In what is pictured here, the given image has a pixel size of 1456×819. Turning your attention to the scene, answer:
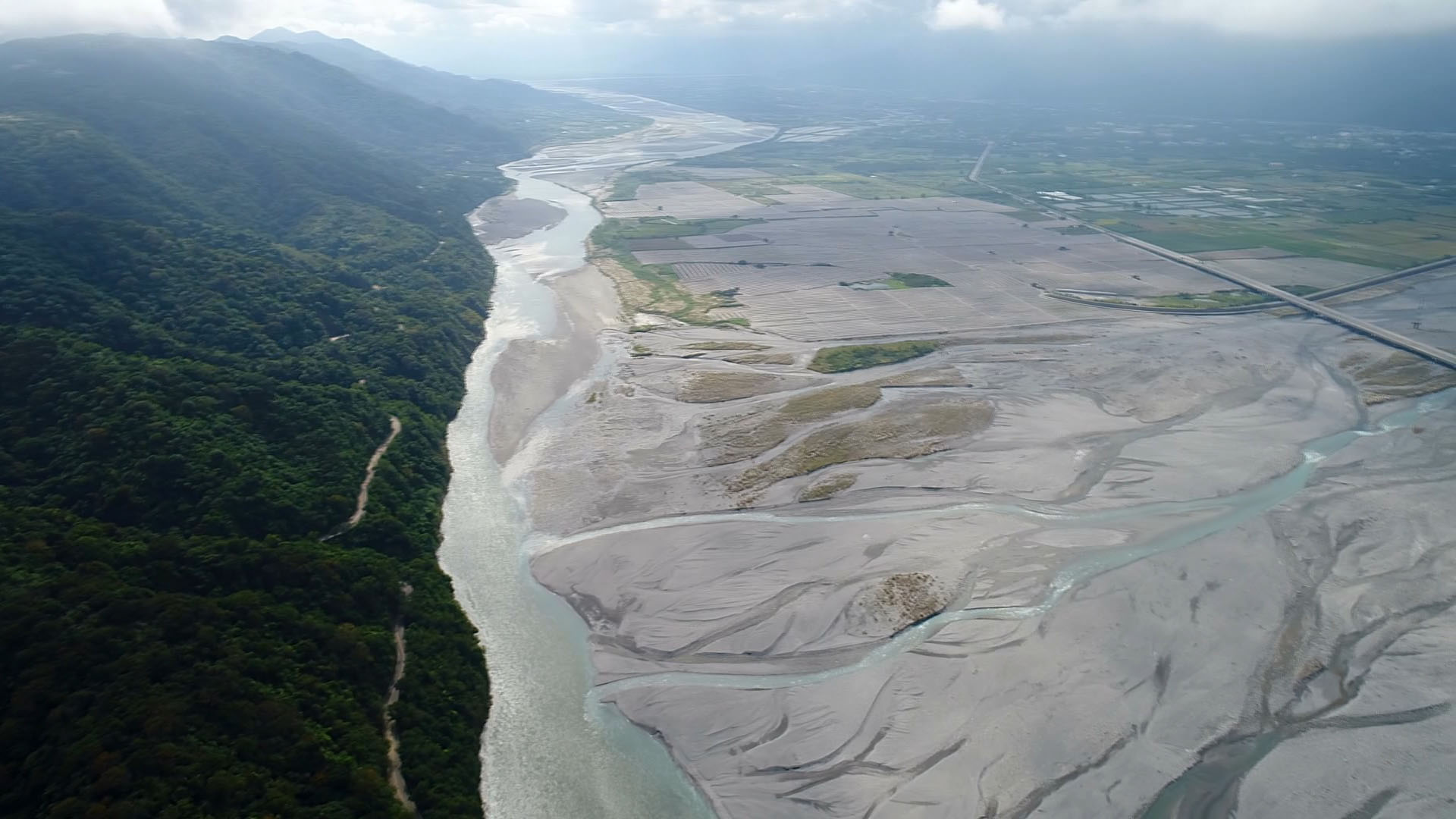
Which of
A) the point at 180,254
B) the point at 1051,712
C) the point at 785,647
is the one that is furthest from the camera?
the point at 180,254

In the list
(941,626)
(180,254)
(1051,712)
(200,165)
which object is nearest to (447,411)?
(180,254)

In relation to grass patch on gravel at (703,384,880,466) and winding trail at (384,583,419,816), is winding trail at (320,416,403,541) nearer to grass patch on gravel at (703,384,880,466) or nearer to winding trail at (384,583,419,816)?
winding trail at (384,583,419,816)

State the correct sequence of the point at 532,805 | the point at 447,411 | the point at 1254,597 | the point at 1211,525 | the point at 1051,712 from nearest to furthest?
the point at 532,805 → the point at 1051,712 → the point at 1254,597 → the point at 1211,525 → the point at 447,411

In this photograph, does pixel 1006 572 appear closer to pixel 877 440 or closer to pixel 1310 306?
pixel 877 440

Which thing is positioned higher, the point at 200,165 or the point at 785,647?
the point at 200,165

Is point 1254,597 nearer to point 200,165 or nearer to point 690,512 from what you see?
point 690,512

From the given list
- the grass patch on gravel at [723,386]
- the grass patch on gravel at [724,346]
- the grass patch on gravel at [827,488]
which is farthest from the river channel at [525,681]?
the grass patch on gravel at [724,346]

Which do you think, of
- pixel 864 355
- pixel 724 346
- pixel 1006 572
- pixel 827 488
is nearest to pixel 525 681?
pixel 827 488
